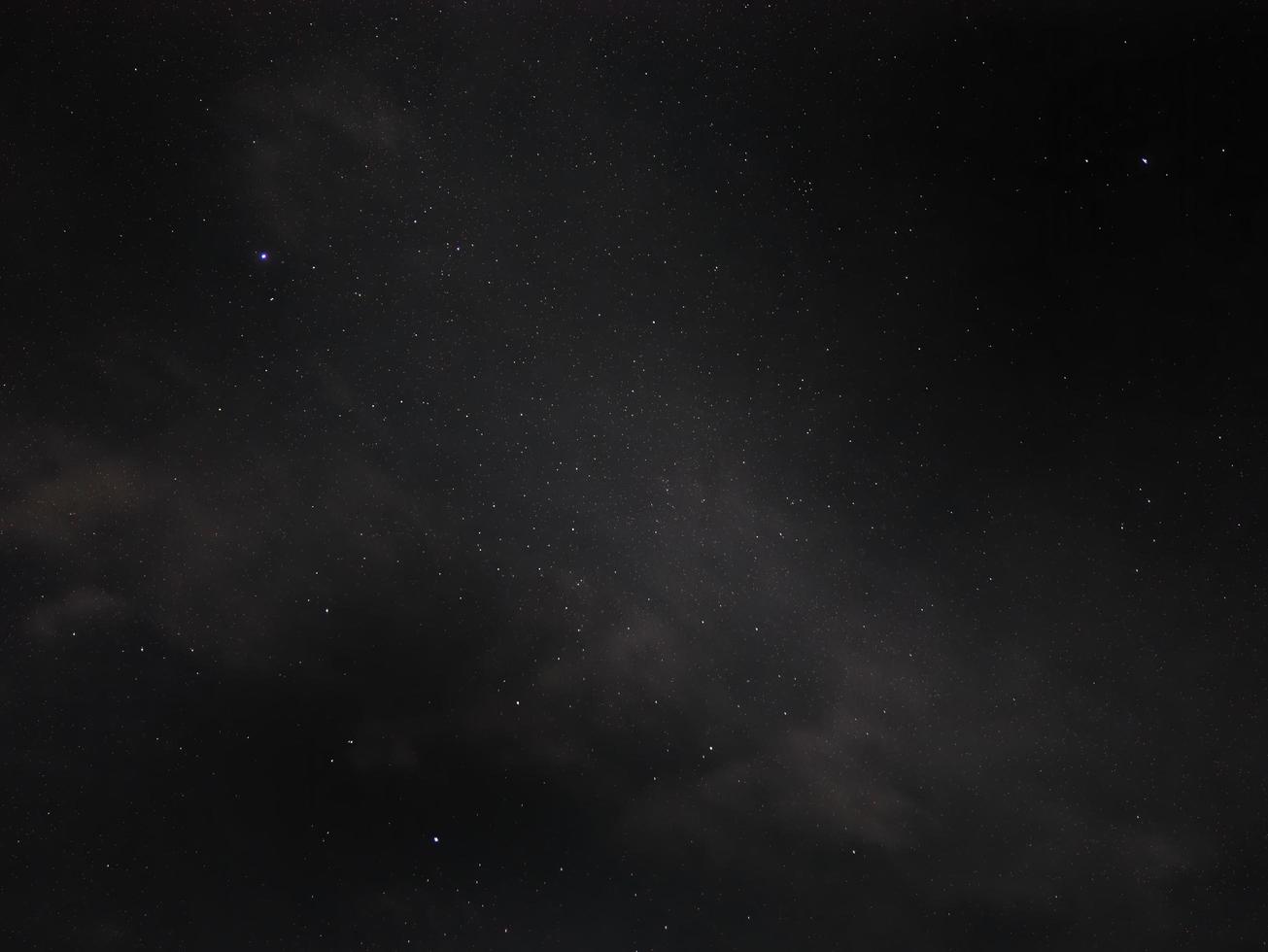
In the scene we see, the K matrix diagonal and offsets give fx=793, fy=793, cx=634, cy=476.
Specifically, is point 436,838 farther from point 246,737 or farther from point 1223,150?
point 1223,150

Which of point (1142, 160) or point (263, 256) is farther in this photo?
point (263, 256)

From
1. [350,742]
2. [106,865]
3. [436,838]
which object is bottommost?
[106,865]

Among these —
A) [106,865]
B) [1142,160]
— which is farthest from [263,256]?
[1142,160]

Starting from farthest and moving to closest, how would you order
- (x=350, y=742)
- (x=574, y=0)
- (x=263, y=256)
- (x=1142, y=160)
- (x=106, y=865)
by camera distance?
(x=350, y=742) → (x=106, y=865) → (x=263, y=256) → (x=1142, y=160) → (x=574, y=0)

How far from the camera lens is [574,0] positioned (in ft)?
24.4

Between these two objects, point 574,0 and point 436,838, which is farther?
point 436,838

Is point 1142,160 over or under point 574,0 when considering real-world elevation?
over

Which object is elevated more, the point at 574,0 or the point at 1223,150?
the point at 1223,150

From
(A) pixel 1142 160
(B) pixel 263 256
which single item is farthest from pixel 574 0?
(A) pixel 1142 160

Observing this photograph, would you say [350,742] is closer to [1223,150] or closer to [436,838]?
[436,838]

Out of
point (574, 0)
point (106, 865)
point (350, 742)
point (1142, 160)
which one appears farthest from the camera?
point (350, 742)

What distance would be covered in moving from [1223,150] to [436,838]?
20.9 metres

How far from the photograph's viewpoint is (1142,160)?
12297mm

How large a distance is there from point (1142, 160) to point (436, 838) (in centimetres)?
1994
